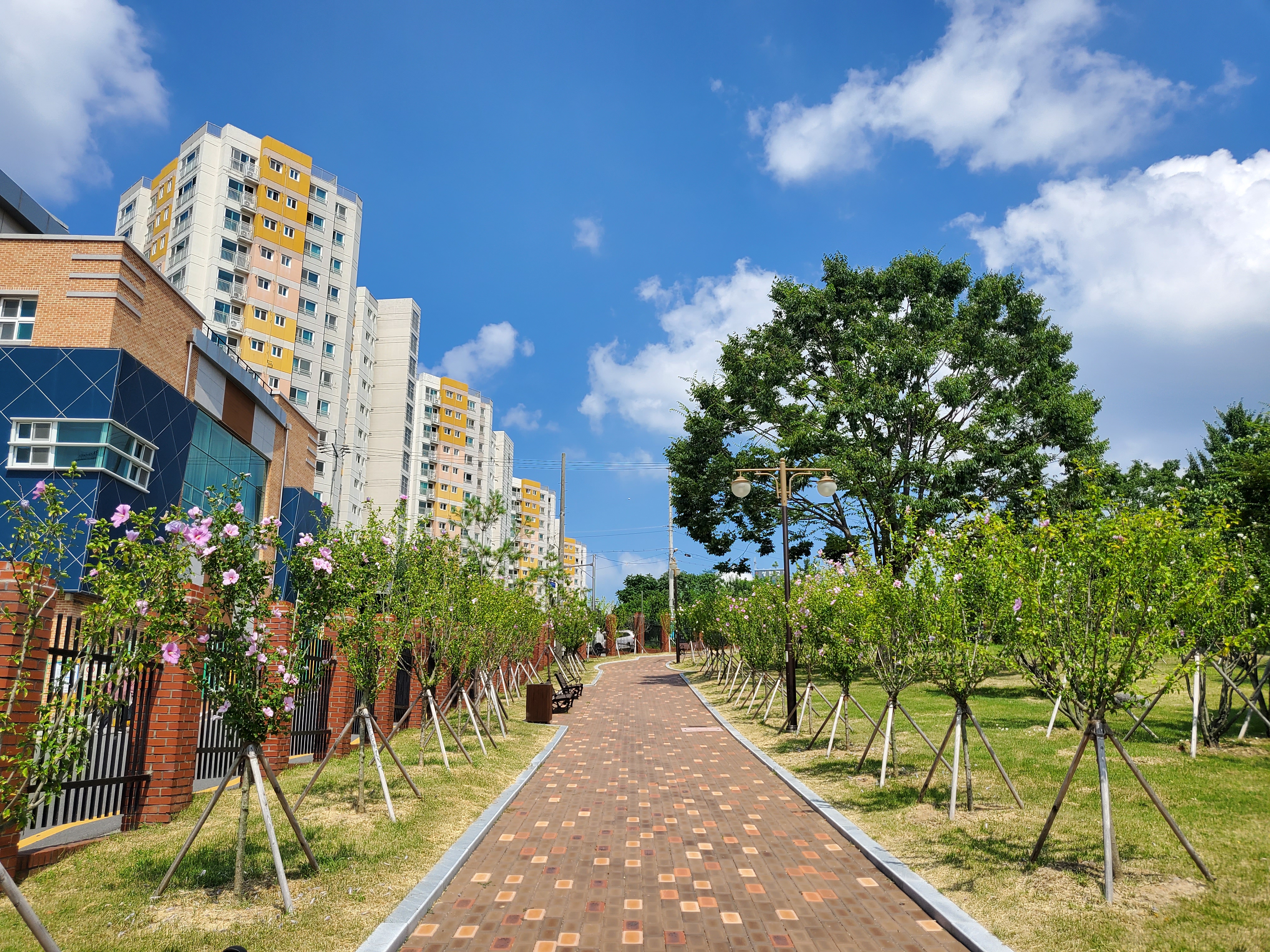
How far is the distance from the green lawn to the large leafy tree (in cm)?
1042

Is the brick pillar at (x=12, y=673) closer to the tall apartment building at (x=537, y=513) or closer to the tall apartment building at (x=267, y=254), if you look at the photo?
the tall apartment building at (x=267, y=254)

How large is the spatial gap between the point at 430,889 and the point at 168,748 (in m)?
4.45

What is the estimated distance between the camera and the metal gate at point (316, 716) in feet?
46.4

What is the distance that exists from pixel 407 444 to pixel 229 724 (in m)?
69.0

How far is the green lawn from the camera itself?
625 centimetres

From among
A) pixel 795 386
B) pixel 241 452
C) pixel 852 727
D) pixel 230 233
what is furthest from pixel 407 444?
pixel 852 727

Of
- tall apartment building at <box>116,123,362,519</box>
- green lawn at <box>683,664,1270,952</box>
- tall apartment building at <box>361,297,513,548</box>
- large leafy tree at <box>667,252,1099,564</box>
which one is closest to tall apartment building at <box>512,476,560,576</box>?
tall apartment building at <box>361,297,513,548</box>

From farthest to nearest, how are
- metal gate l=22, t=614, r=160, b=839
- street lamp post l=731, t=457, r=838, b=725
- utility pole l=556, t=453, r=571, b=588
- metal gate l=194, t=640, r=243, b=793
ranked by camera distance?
utility pole l=556, t=453, r=571, b=588 < street lamp post l=731, t=457, r=838, b=725 < metal gate l=194, t=640, r=243, b=793 < metal gate l=22, t=614, r=160, b=839

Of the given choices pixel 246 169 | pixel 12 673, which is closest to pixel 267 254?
pixel 246 169

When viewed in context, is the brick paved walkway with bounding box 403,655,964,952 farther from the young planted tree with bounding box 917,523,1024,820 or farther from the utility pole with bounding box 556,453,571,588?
the utility pole with bounding box 556,453,571,588

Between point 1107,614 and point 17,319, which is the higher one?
point 17,319

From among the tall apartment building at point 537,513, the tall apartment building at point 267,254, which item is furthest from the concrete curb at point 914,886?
the tall apartment building at point 537,513

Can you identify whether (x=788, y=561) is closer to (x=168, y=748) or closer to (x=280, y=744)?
(x=280, y=744)

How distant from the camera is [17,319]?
2028cm
